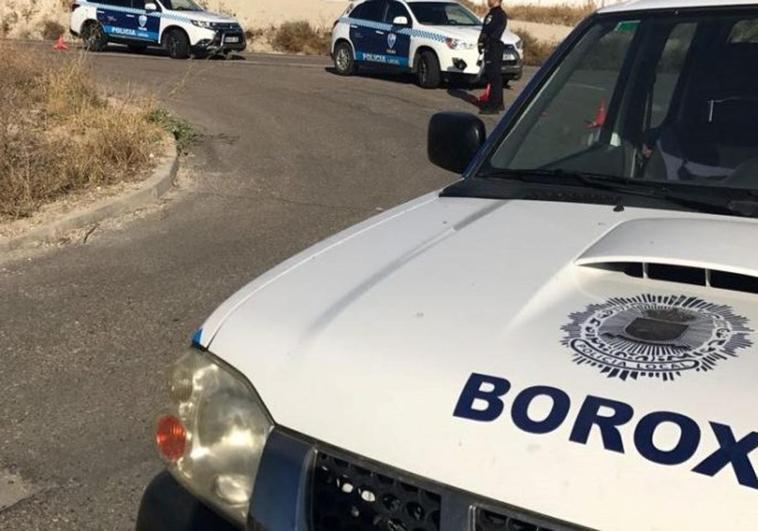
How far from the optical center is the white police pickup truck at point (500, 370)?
154 centimetres

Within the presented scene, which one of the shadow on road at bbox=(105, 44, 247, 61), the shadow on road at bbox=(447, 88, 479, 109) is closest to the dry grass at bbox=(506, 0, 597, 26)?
the shadow on road at bbox=(105, 44, 247, 61)

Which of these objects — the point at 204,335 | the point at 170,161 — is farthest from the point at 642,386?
the point at 170,161

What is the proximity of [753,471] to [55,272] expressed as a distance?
5.60 meters

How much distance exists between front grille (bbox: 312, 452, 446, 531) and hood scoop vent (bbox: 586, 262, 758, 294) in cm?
78

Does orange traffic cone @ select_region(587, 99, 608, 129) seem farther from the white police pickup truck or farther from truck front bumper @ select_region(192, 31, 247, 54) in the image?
truck front bumper @ select_region(192, 31, 247, 54)

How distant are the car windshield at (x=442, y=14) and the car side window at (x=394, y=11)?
17 cm

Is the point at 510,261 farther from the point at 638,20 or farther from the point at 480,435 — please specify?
the point at 638,20

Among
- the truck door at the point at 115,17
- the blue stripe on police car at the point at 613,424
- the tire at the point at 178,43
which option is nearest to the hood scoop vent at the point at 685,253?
the blue stripe on police car at the point at 613,424

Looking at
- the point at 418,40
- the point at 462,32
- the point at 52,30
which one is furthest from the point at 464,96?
the point at 52,30

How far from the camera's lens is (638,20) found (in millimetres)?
3332

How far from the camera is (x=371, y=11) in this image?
19062 millimetres

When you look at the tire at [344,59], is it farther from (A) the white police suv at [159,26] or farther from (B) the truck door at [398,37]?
(A) the white police suv at [159,26]

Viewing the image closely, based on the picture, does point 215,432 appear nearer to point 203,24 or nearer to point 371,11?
point 371,11

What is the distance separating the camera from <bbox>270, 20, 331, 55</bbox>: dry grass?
3053 cm
